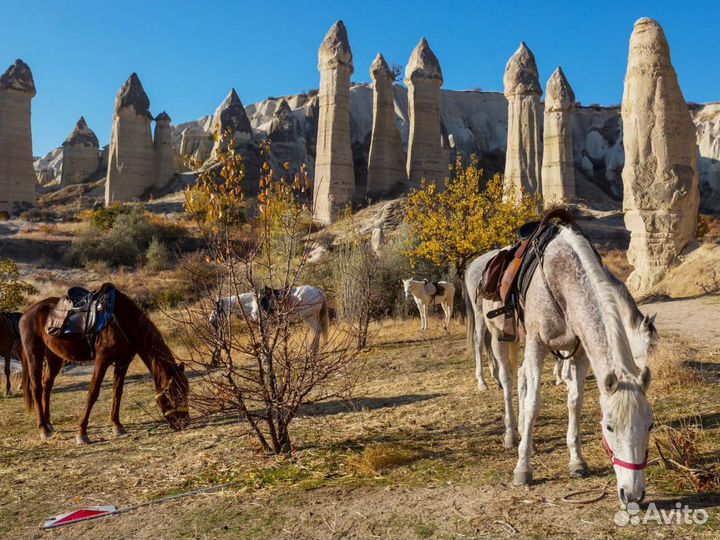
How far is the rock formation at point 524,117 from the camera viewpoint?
116ft

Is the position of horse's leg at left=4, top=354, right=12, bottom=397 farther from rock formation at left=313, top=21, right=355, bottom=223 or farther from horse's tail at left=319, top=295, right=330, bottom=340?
rock formation at left=313, top=21, right=355, bottom=223

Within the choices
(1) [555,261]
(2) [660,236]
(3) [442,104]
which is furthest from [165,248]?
(3) [442,104]

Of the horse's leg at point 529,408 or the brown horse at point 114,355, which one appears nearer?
the horse's leg at point 529,408

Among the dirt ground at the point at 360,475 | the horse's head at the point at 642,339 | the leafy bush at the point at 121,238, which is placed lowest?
the dirt ground at the point at 360,475

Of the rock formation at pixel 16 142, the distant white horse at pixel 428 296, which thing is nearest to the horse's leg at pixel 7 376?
the distant white horse at pixel 428 296

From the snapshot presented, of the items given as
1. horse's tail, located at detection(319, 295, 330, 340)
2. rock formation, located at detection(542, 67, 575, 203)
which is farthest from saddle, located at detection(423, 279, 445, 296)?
rock formation, located at detection(542, 67, 575, 203)

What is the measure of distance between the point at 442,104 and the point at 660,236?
197 feet

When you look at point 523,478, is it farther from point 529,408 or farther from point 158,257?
point 158,257

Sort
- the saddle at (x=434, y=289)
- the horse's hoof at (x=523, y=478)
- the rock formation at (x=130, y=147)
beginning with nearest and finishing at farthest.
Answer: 1. the horse's hoof at (x=523, y=478)
2. the saddle at (x=434, y=289)
3. the rock formation at (x=130, y=147)

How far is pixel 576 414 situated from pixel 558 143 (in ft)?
117

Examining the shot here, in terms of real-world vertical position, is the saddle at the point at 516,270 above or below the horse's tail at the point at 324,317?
above

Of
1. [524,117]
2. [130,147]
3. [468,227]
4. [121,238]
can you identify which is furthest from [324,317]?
[130,147]

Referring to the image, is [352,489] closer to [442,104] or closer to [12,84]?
[12,84]

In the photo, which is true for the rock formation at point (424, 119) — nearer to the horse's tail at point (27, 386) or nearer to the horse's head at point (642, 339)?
the horse's tail at point (27, 386)
